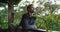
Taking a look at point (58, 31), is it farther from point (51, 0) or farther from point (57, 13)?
point (51, 0)

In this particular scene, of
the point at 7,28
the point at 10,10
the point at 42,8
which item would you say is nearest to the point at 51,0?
the point at 42,8

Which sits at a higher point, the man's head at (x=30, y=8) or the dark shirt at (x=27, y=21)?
the man's head at (x=30, y=8)

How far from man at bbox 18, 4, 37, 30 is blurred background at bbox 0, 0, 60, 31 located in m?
0.05

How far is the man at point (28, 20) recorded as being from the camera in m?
1.56

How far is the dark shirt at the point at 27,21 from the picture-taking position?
1563 mm

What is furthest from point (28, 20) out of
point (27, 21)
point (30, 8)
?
point (30, 8)

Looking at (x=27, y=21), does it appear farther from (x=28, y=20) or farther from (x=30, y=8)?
(x=30, y=8)

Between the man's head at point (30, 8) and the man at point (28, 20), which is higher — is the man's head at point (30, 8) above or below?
above

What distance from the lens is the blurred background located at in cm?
153

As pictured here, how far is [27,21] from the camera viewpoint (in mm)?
1579

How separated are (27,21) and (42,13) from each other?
218mm

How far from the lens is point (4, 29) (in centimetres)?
156

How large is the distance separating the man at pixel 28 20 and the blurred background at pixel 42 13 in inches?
1.8

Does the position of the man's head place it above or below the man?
above
